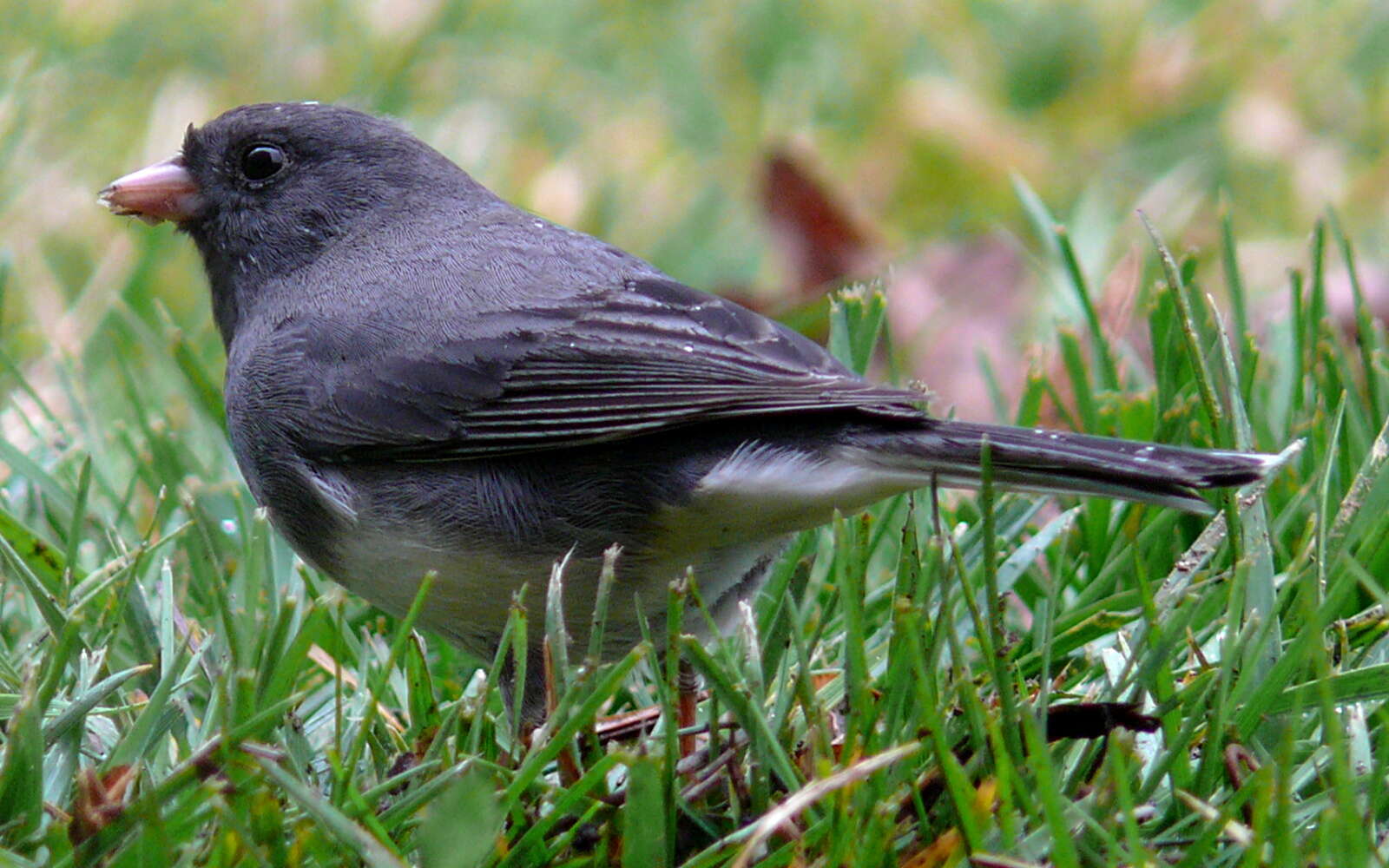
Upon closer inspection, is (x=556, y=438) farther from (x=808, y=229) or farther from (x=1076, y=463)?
(x=808, y=229)

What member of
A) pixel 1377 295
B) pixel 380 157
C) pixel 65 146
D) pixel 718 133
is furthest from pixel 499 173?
pixel 1377 295

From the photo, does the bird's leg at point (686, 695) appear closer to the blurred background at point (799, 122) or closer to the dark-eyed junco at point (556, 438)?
the dark-eyed junco at point (556, 438)

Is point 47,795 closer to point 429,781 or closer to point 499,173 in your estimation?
point 429,781

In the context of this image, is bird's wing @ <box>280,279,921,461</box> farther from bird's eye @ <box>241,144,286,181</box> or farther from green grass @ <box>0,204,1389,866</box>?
bird's eye @ <box>241,144,286,181</box>

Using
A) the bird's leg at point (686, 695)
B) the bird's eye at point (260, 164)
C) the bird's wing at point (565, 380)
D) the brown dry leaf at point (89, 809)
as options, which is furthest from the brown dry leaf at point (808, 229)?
the brown dry leaf at point (89, 809)

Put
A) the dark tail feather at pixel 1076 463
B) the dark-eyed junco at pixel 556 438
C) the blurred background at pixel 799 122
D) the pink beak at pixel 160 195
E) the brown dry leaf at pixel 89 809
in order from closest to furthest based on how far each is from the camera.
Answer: the brown dry leaf at pixel 89 809 < the dark tail feather at pixel 1076 463 < the dark-eyed junco at pixel 556 438 < the pink beak at pixel 160 195 < the blurred background at pixel 799 122

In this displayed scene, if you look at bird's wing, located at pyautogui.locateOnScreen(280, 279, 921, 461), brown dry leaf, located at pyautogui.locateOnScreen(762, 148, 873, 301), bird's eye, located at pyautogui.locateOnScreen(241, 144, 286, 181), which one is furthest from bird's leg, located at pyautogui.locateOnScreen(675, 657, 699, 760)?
brown dry leaf, located at pyautogui.locateOnScreen(762, 148, 873, 301)
